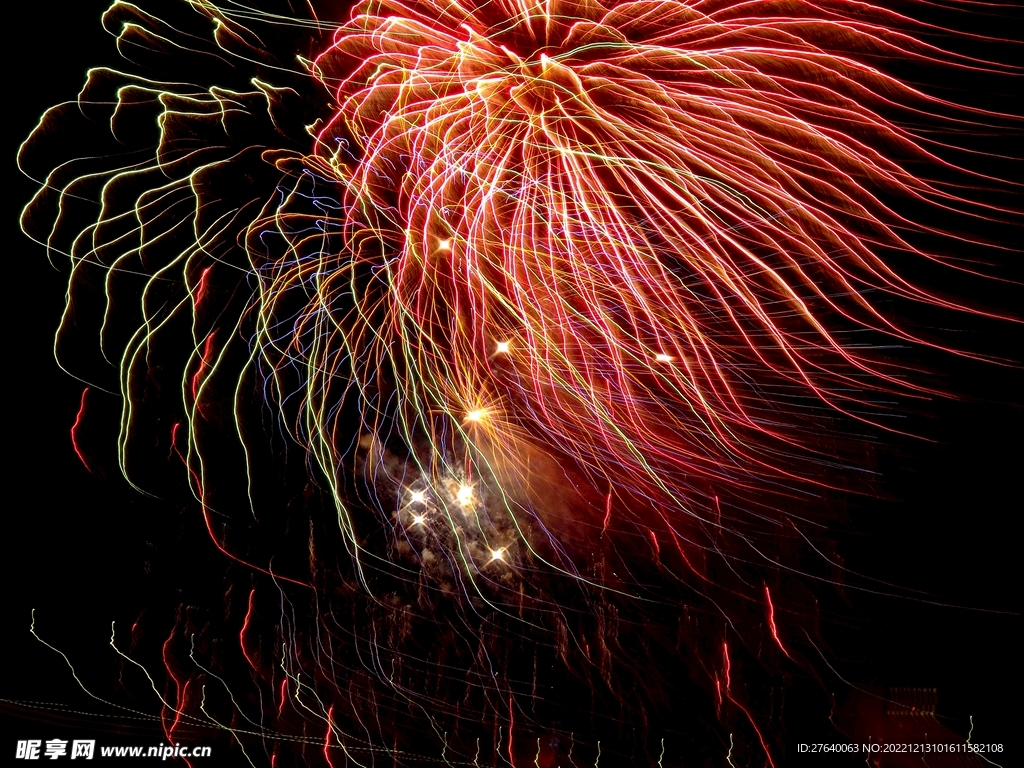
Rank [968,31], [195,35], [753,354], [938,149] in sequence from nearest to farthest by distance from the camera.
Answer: [195,35] → [968,31] → [938,149] → [753,354]

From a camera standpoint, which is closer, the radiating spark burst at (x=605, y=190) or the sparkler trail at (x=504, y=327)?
the radiating spark burst at (x=605, y=190)

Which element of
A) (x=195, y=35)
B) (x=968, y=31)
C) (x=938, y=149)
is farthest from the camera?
(x=938, y=149)

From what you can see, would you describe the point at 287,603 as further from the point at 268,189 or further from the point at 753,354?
the point at 753,354

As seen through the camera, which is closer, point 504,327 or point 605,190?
point 605,190

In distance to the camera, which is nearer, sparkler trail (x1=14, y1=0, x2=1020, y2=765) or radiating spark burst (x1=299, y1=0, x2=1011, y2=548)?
radiating spark burst (x1=299, y1=0, x2=1011, y2=548)

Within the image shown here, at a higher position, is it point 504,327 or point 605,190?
point 605,190

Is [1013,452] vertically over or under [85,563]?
over

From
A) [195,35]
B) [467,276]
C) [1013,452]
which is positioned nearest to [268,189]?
[195,35]

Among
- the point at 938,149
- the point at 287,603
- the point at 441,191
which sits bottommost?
the point at 287,603
